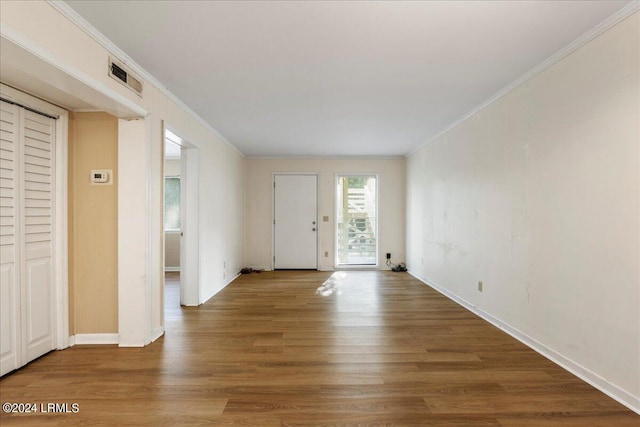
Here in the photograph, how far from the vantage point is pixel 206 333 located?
310 cm

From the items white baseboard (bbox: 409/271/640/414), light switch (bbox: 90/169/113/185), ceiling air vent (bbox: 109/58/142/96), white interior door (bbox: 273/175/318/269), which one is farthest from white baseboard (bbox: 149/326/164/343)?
white interior door (bbox: 273/175/318/269)

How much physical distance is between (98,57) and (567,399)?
3903 mm

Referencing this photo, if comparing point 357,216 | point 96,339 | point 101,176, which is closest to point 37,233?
point 101,176

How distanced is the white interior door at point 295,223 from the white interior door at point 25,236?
13.6ft

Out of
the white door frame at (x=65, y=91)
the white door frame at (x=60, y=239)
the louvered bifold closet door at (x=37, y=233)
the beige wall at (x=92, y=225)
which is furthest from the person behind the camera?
the beige wall at (x=92, y=225)

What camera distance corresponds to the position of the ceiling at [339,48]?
1.87 m

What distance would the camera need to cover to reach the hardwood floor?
5.99ft

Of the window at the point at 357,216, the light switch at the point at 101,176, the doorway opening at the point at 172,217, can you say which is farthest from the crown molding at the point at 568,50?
the doorway opening at the point at 172,217

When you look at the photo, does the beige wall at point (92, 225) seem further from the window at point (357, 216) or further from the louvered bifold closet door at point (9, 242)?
Answer: the window at point (357, 216)

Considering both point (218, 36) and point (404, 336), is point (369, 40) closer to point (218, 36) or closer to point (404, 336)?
point (218, 36)

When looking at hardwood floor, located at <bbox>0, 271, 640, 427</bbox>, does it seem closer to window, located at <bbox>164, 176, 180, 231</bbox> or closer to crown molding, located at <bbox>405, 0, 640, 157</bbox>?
crown molding, located at <bbox>405, 0, 640, 157</bbox>

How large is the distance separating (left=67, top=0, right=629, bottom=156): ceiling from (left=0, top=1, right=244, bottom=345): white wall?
18cm

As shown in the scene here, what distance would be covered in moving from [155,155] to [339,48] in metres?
1.95

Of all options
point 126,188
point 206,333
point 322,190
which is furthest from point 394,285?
point 126,188
